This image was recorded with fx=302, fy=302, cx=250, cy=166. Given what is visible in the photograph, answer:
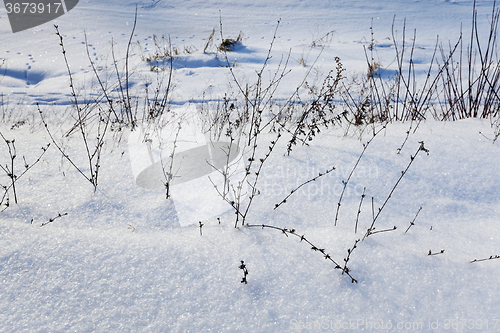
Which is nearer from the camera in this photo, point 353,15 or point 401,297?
point 401,297

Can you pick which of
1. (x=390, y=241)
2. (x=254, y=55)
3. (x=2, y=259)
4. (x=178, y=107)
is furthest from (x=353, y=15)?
(x=2, y=259)

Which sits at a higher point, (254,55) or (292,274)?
(254,55)

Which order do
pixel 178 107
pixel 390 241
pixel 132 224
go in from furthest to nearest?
pixel 178 107 < pixel 132 224 < pixel 390 241

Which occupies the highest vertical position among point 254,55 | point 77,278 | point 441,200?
point 254,55

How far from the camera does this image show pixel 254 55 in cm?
661

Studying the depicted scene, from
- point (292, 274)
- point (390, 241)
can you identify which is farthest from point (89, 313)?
point (390, 241)

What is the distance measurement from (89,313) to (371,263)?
0.97 m

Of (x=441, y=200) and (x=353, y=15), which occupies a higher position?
(x=353, y=15)

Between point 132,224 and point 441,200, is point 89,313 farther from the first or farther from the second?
point 441,200

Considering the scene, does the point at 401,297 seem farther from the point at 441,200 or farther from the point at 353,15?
the point at 353,15

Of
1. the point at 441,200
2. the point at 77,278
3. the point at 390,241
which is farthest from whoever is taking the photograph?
the point at 441,200

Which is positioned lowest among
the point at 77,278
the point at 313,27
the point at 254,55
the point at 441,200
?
the point at 441,200

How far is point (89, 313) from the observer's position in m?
0.92

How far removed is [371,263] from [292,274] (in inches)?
12.2
